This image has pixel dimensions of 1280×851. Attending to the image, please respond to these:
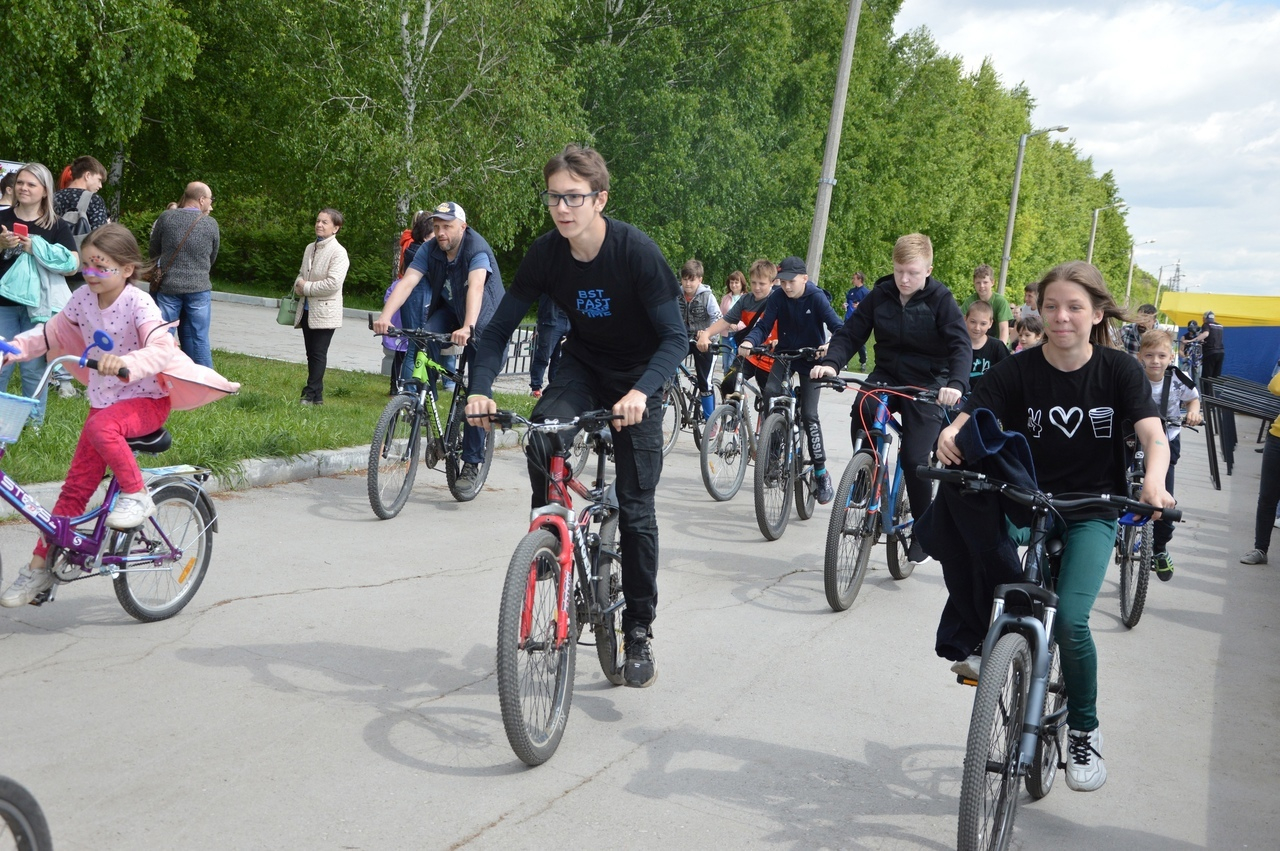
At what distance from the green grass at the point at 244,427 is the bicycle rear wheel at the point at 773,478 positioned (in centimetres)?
300

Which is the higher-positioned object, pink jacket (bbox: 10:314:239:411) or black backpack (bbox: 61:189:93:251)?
black backpack (bbox: 61:189:93:251)

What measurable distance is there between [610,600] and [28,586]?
233 cm

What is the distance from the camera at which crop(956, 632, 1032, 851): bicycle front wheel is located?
341cm

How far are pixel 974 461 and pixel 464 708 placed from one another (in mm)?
2100

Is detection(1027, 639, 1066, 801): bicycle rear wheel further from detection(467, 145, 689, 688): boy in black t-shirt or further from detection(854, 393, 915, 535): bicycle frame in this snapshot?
detection(854, 393, 915, 535): bicycle frame

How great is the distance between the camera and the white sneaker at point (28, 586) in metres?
4.99

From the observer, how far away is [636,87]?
104 ft

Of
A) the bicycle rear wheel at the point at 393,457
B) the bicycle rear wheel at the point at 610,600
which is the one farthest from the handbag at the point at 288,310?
the bicycle rear wheel at the point at 610,600

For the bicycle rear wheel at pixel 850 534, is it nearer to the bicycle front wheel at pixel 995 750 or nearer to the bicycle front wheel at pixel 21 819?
the bicycle front wheel at pixel 995 750

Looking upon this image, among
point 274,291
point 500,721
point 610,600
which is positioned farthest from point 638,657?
point 274,291

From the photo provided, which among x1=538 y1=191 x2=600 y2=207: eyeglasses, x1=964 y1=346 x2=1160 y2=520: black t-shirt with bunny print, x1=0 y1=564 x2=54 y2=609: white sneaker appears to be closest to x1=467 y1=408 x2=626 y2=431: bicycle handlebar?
x1=538 y1=191 x2=600 y2=207: eyeglasses

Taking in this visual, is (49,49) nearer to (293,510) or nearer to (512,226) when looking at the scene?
(512,226)

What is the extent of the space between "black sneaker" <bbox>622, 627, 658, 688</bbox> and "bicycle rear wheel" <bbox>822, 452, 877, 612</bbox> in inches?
71.7

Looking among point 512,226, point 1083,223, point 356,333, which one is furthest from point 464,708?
point 1083,223
